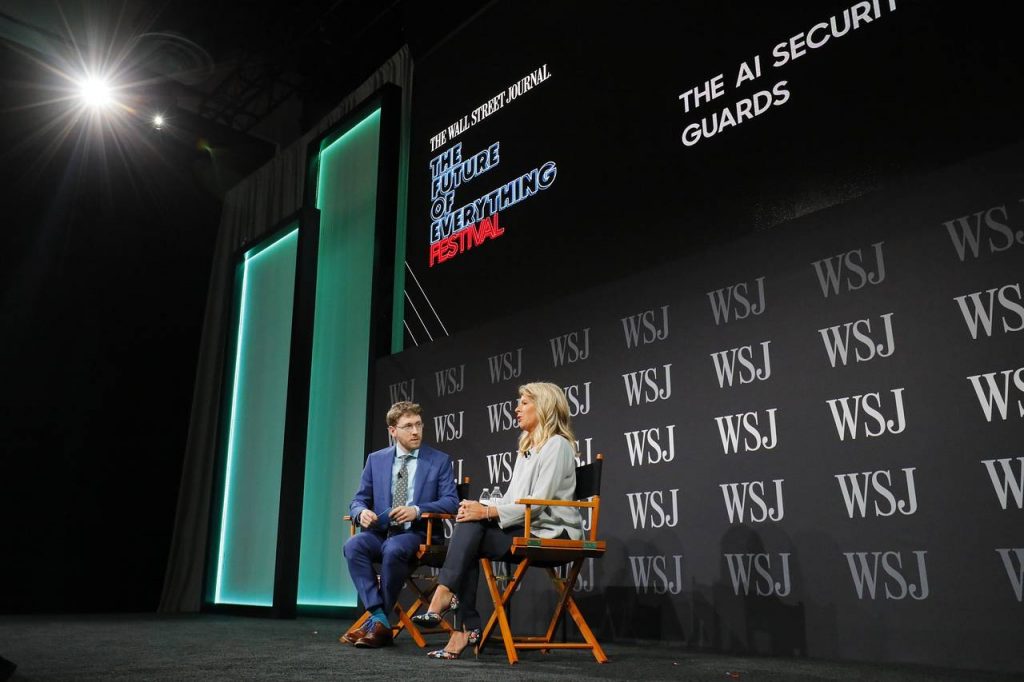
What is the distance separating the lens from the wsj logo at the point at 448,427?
5.17m

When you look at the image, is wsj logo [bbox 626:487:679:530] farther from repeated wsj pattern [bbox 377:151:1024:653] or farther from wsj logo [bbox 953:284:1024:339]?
wsj logo [bbox 953:284:1024:339]

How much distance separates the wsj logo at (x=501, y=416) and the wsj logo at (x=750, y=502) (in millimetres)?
1504

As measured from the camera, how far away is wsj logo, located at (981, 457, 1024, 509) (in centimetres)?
273

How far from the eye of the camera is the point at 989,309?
9.58 ft

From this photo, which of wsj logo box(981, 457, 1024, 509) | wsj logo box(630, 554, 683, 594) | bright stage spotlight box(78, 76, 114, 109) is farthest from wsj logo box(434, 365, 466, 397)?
bright stage spotlight box(78, 76, 114, 109)

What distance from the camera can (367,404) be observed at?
19.2ft

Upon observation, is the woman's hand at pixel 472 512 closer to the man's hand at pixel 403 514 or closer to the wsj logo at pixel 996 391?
the man's hand at pixel 403 514

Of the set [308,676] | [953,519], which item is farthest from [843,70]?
[308,676]

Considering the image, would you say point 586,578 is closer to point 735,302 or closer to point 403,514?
point 403,514

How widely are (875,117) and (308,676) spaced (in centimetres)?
303

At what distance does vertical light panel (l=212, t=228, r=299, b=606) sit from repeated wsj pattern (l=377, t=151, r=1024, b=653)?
3128 millimetres

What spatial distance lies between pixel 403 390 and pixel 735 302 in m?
2.60

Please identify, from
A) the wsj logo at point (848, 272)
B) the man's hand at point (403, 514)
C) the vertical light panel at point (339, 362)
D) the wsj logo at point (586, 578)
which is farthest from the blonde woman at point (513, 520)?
the vertical light panel at point (339, 362)

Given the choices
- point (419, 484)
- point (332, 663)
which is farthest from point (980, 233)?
point (332, 663)
